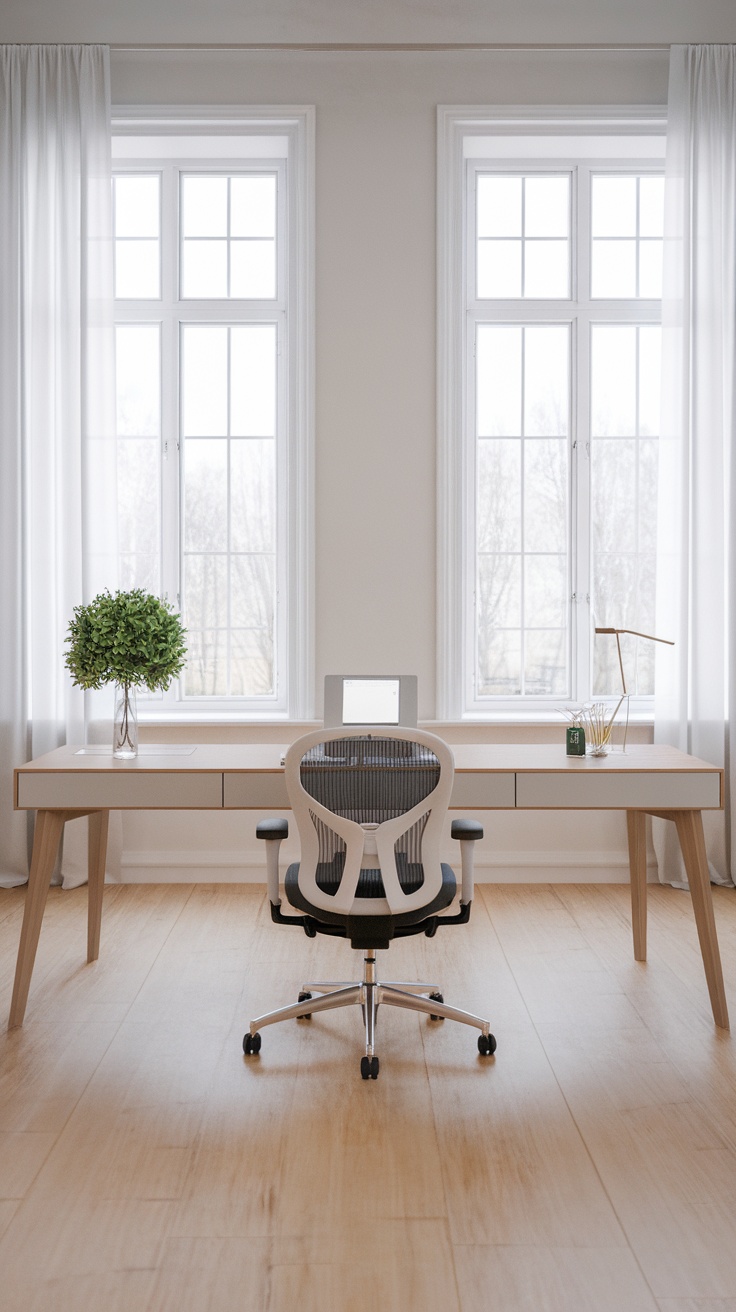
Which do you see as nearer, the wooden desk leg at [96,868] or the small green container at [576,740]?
the small green container at [576,740]

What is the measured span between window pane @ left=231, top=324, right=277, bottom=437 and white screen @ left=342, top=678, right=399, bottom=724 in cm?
206

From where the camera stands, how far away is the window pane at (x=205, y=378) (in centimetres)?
439

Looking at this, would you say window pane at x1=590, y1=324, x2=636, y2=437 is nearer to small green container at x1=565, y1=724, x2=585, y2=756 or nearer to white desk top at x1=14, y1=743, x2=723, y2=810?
small green container at x1=565, y1=724, x2=585, y2=756

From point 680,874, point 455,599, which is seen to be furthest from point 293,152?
point 680,874

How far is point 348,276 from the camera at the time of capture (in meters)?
4.10

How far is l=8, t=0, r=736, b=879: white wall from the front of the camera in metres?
4.02

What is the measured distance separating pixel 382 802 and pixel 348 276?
8.79 ft

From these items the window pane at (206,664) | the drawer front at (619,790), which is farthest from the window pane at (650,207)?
the drawer front at (619,790)

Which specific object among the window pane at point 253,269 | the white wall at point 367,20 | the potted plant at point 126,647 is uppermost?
the white wall at point 367,20

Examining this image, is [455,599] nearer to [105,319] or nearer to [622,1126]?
[105,319]

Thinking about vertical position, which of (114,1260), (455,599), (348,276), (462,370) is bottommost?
(114,1260)

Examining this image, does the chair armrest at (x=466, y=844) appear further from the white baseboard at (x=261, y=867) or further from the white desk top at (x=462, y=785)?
the white baseboard at (x=261, y=867)

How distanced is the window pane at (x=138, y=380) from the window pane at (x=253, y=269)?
1.41 feet

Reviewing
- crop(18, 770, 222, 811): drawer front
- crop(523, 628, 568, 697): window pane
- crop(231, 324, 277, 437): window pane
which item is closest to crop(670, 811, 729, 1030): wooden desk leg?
crop(18, 770, 222, 811): drawer front
